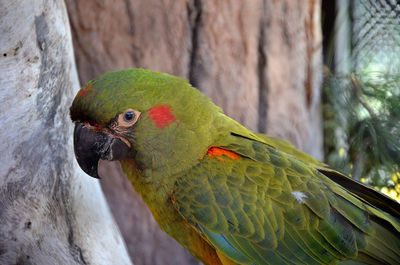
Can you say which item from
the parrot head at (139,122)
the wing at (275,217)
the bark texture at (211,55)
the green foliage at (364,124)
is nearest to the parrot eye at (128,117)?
the parrot head at (139,122)

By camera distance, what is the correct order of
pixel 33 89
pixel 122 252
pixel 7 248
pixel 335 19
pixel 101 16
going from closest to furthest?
pixel 7 248
pixel 33 89
pixel 122 252
pixel 101 16
pixel 335 19

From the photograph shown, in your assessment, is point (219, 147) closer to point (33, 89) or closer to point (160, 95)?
point (160, 95)

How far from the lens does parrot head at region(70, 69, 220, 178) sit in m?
1.30

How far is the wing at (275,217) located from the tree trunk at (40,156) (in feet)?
1.46

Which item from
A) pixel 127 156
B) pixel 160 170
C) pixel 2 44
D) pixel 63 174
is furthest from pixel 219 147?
pixel 2 44

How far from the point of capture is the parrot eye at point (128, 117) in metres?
1.32

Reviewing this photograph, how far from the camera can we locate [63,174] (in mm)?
1541

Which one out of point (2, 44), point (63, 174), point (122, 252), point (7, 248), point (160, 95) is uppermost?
point (2, 44)

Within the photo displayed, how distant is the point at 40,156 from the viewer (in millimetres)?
1472

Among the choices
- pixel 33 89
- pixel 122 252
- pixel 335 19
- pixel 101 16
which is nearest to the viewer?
pixel 33 89

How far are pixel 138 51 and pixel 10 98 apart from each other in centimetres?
83

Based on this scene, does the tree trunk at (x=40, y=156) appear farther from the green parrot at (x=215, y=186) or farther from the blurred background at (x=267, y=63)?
the blurred background at (x=267, y=63)

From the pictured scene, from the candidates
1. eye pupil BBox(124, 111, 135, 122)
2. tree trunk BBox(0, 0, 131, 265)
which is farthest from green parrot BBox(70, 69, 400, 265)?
tree trunk BBox(0, 0, 131, 265)

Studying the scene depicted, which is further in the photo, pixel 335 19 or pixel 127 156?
pixel 335 19
